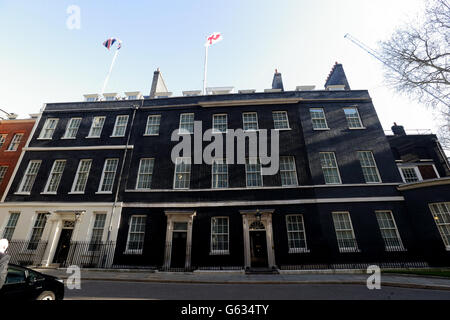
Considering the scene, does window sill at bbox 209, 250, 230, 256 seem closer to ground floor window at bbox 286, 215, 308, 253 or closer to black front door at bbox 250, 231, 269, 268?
black front door at bbox 250, 231, 269, 268

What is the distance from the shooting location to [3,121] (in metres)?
20.6

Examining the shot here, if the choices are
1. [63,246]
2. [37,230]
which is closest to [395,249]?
[63,246]

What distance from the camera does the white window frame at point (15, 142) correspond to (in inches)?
762

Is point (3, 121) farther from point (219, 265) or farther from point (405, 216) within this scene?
point (405, 216)

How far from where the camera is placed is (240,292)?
8.58 meters

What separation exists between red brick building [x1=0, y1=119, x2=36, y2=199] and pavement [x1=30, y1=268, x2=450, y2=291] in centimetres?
1176

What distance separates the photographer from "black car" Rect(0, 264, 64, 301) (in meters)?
5.09

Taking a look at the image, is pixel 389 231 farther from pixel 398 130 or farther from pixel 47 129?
pixel 47 129

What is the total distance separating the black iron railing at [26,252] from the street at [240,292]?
725 centimetres

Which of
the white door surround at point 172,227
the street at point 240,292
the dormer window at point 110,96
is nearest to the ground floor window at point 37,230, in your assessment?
the street at point 240,292

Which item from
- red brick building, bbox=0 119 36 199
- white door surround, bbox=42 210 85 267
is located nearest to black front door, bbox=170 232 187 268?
white door surround, bbox=42 210 85 267
